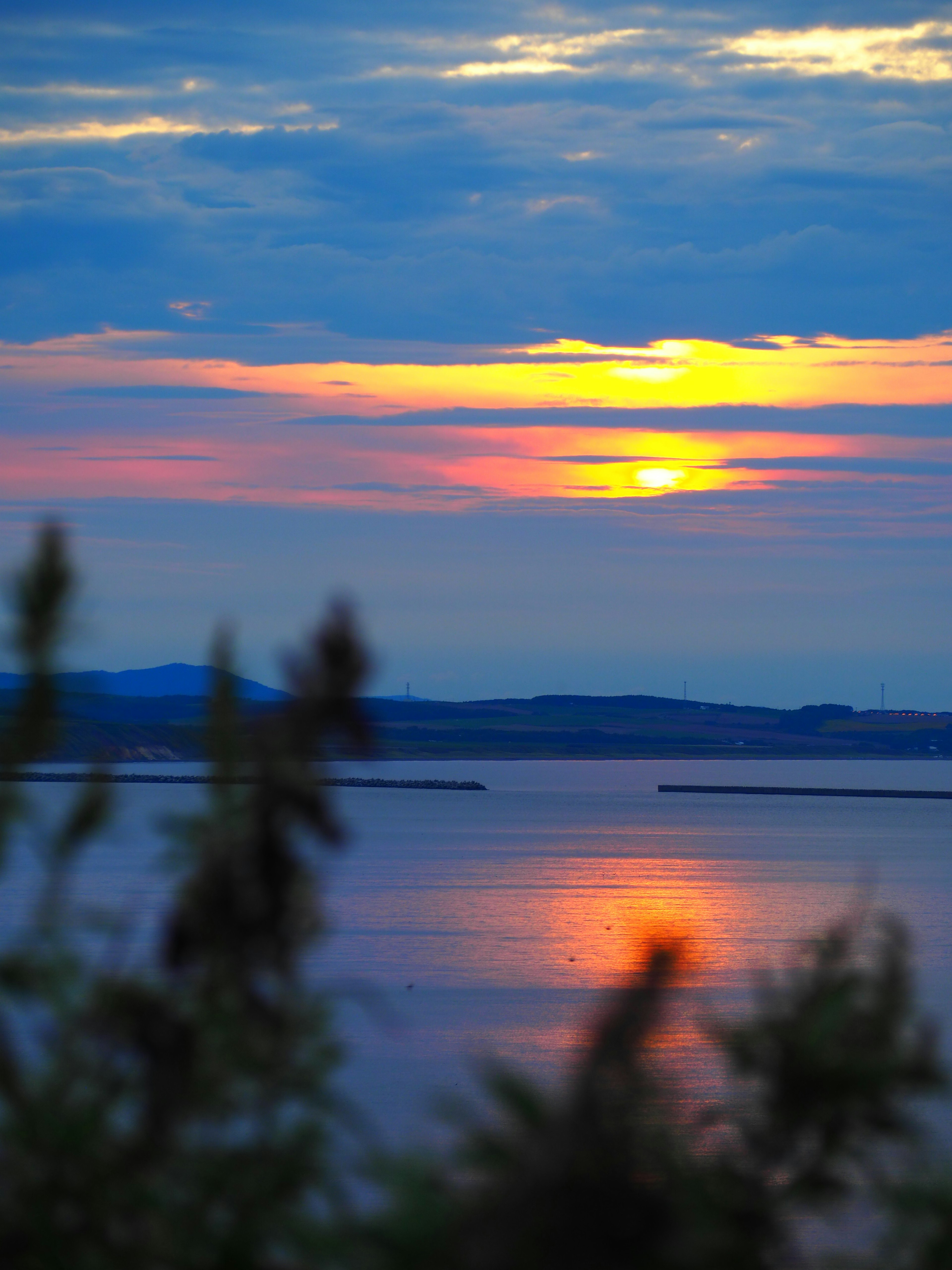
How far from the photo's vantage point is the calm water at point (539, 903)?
1082 inches

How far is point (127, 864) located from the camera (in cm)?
7112

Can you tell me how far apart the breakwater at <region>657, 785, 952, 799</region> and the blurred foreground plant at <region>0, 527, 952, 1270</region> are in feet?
420

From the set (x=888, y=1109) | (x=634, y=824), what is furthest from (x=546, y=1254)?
(x=634, y=824)

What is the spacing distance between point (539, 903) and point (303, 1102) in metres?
50.4

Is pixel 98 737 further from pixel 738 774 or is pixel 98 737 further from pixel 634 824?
pixel 738 774

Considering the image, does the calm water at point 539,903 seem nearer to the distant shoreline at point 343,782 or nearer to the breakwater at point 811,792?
the distant shoreline at point 343,782

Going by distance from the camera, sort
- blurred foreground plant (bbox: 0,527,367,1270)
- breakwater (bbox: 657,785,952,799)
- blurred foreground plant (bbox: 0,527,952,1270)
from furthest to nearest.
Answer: breakwater (bbox: 657,785,952,799)
blurred foreground plant (bbox: 0,527,367,1270)
blurred foreground plant (bbox: 0,527,952,1270)

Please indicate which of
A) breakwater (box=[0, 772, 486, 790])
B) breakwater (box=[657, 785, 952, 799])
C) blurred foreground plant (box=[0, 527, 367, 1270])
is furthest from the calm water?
breakwater (box=[657, 785, 952, 799])

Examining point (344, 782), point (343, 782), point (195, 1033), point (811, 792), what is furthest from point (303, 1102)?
point (344, 782)

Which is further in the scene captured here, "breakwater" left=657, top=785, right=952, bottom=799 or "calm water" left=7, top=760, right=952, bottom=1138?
"breakwater" left=657, top=785, right=952, bottom=799

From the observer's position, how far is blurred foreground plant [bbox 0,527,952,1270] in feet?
7.89

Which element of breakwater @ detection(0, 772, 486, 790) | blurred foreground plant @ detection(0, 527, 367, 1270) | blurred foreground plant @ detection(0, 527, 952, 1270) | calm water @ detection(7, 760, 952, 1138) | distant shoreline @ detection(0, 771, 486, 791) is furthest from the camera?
breakwater @ detection(0, 772, 486, 790)

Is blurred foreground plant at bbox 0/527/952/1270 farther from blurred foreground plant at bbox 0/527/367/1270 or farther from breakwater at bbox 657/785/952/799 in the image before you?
breakwater at bbox 657/785/952/799

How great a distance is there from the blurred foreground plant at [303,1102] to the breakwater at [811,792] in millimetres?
127918
